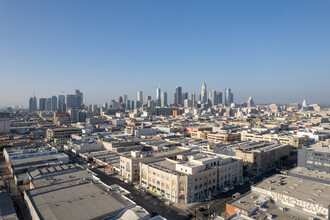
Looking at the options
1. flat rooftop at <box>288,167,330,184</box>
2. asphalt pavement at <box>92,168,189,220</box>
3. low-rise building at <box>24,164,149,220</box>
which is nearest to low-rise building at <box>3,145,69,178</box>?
low-rise building at <box>24,164,149,220</box>

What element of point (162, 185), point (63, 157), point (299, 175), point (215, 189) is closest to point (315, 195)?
point (299, 175)

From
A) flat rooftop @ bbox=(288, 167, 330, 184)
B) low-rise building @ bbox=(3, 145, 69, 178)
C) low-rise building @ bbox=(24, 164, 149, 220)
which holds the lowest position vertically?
low-rise building @ bbox=(3, 145, 69, 178)

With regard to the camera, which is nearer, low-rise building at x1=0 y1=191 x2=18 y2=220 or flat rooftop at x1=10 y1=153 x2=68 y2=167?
low-rise building at x1=0 y1=191 x2=18 y2=220

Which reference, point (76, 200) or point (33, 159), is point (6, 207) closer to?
point (76, 200)

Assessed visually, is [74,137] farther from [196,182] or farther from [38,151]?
[196,182]

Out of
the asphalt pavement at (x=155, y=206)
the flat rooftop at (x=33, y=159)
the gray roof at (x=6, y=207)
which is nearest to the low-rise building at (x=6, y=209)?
the gray roof at (x=6, y=207)

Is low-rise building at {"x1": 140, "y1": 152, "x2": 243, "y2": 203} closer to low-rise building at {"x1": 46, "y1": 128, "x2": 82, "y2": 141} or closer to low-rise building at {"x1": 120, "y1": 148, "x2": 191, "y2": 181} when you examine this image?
low-rise building at {"x1": 120, "y1": 148, "x2": 191, "y2": 181}

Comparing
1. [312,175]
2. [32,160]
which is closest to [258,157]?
[312,175]

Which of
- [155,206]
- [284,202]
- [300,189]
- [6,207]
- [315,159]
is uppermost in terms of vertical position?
[300,189]

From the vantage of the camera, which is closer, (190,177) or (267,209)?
(267,209)

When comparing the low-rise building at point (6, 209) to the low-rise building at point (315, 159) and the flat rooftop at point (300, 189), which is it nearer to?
the flat rooftop at point (300, 189)

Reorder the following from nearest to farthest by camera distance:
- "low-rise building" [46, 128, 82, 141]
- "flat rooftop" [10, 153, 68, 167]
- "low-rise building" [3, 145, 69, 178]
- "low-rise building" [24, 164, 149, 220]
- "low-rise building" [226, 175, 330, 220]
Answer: "low-rise building" [226, 175, 330, 220], "low-rise building" [24, 164, 149, 220], "low-rise building" [3, 145, 69, 178], "flat rooftop" [10, 153, 68, 167], "low-rise building" [46, 128, 82, 141]
